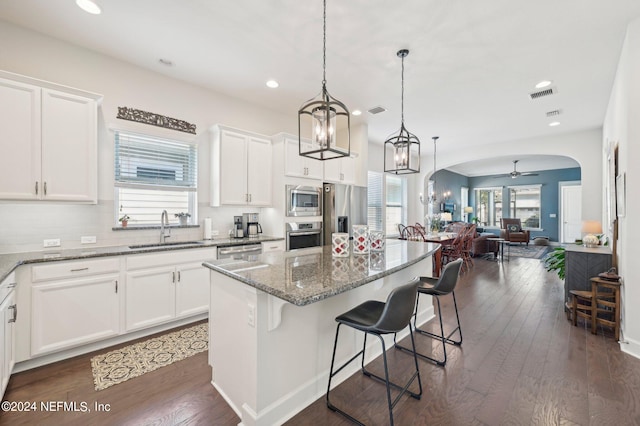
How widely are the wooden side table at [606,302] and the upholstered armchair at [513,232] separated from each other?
7633mm

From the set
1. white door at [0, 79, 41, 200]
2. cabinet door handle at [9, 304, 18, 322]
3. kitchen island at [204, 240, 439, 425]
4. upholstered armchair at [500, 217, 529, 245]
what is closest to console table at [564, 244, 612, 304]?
kitchen island at [204, 240, 439, 425]

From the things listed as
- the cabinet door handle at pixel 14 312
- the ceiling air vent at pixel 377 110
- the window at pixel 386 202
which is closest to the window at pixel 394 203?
the window at pixel 386 202

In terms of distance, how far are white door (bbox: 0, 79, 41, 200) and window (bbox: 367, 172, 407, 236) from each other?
5.30m

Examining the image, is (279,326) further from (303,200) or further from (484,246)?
(484,246)

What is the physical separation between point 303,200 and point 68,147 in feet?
9.17

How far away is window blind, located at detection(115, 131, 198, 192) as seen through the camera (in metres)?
3.22

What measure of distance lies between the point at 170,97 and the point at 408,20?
2.98 metres

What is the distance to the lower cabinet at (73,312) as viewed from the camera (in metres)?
2.31

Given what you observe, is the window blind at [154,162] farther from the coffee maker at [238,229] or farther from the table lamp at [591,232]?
the table lamp at [591,232]

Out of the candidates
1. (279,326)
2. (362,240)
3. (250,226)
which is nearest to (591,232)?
(362,240)

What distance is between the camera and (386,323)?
1600 mm

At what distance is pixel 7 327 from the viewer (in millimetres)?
2008

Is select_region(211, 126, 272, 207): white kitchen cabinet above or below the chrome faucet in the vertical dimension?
above

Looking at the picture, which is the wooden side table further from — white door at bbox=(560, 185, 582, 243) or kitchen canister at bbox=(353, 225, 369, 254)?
white door at bbox=(560, 185, 582, 243)
